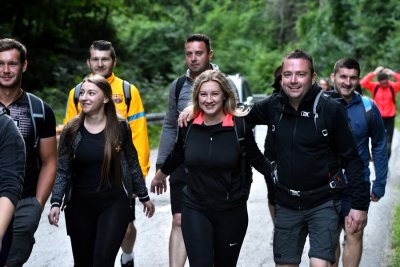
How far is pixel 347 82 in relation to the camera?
22.0ft

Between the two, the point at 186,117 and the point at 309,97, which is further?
the point at 186,117

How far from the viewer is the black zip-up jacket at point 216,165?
553 cm

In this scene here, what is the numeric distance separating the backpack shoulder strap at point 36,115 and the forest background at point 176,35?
18.5 metres

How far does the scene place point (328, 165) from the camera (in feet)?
18.2

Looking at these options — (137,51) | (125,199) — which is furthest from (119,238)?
(137,51)

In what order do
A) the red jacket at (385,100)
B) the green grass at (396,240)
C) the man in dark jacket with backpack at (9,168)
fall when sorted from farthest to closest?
1. the red jacket at (385,100)
2. the green grass at (396,240)
3. the man in dark jacket with backpack at (9,168)

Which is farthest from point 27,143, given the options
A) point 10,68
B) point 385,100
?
point 385,100

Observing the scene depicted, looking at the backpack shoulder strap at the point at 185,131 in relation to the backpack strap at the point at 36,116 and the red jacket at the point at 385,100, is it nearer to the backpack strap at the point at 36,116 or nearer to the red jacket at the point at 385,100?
the backpack strap at the point at 36,116

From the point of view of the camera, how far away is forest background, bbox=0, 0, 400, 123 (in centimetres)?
2755

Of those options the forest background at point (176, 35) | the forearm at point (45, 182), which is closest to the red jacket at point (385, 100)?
the forearm at point (45, 182)

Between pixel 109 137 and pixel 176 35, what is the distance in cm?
3839

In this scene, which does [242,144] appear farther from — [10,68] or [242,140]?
[10,68]

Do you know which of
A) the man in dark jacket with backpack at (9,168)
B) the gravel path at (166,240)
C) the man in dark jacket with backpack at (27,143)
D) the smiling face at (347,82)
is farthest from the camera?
the gravel path at (166,240)

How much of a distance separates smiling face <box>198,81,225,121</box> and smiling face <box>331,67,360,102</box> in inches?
58.6
